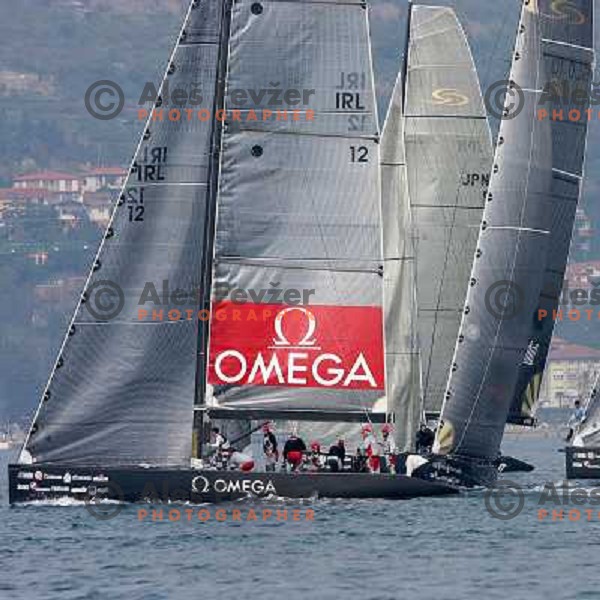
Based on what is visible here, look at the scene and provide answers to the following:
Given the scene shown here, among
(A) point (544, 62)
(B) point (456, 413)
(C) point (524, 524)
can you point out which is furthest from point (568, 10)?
(C) point (524, 524)

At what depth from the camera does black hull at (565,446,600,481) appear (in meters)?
58.1

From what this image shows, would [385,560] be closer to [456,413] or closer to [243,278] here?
[243,278]

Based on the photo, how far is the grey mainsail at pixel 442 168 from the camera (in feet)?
175

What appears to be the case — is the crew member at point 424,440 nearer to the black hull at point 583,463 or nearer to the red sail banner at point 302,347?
the red sail banner at point 302,347

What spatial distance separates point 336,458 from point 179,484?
2930 mm

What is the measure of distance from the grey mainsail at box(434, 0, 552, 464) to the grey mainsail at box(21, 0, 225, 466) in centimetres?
637

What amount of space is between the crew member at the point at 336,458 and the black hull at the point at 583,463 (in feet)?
51.4

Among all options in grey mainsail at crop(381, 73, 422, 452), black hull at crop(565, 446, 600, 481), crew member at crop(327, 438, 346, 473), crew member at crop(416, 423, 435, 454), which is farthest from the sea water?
black hull at crop(565, 446, 600, 481)

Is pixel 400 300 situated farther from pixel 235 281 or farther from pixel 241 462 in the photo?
pixel 241 462

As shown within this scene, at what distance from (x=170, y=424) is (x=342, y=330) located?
3189 millimetres

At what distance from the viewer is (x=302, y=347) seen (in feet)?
139

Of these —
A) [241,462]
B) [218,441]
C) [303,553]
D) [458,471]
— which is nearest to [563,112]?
[458,471]

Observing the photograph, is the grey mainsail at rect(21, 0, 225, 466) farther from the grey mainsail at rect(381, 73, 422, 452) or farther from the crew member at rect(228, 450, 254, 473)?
the grey mainsail at rect(381, 73, 422, 452)

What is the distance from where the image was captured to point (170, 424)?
137ft
